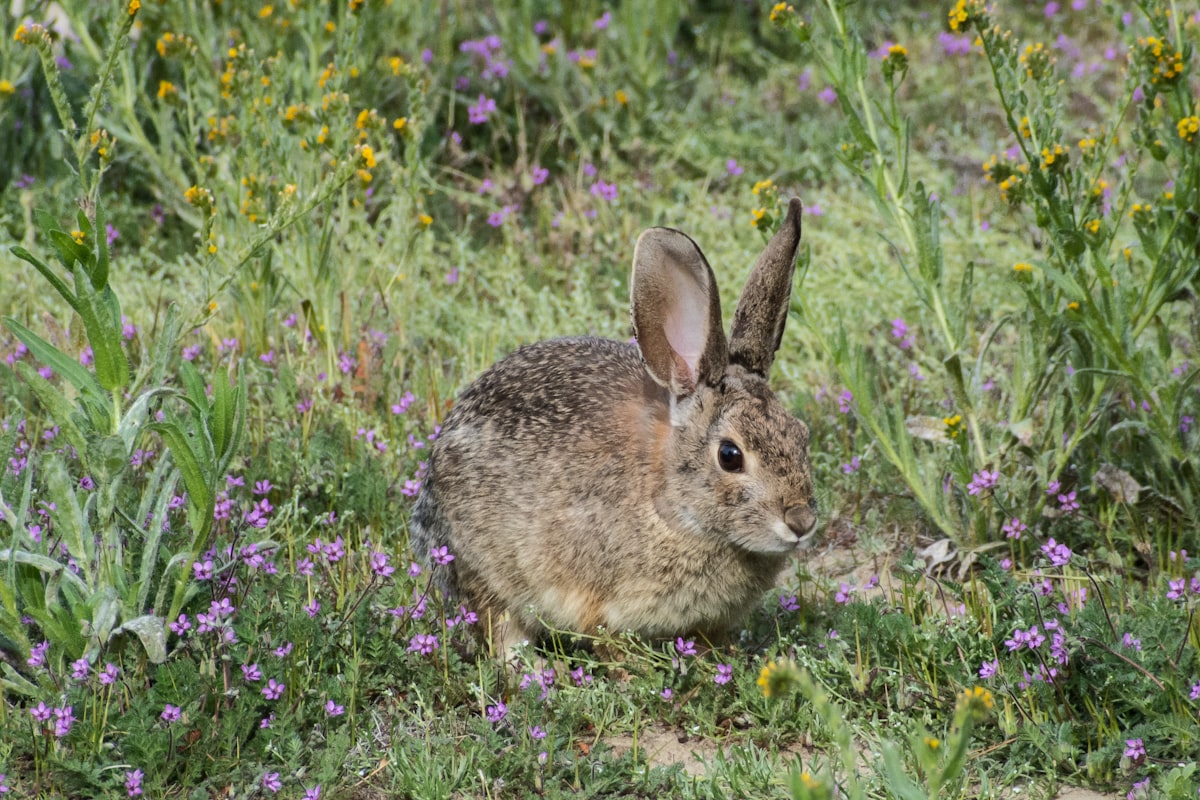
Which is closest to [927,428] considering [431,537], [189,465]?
[431,537]

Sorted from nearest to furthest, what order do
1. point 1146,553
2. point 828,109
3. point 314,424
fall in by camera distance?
point 1146,553, point 314,424, point 828,109

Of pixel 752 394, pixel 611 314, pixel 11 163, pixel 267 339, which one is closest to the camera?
pixel 752 394

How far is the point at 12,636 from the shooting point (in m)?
3.98

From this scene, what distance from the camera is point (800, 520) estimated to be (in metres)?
4.13

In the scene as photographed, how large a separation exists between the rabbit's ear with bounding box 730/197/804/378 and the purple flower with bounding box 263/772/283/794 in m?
1.91

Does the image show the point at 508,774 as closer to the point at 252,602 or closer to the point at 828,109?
the point at 252,602

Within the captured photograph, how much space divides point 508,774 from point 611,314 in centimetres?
359

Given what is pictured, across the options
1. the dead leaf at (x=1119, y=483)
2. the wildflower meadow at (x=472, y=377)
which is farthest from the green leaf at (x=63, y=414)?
the dead leaf at (x=1119, y=483)

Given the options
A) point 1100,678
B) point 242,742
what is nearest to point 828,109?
point 1100,678

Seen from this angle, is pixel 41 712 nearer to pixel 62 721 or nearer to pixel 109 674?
pixel 62 721

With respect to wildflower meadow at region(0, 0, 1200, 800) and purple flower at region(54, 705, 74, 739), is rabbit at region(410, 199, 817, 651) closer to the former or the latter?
wildflower meadow at region(0, 0, 1200, 800)

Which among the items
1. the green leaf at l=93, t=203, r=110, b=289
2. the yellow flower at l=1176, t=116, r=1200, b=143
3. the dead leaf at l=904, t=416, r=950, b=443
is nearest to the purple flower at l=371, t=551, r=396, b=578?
the green leaf at l=93, t=203, r=110, b=289

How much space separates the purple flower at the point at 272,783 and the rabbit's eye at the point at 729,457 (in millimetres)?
1589

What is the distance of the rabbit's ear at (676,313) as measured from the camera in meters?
4.38
